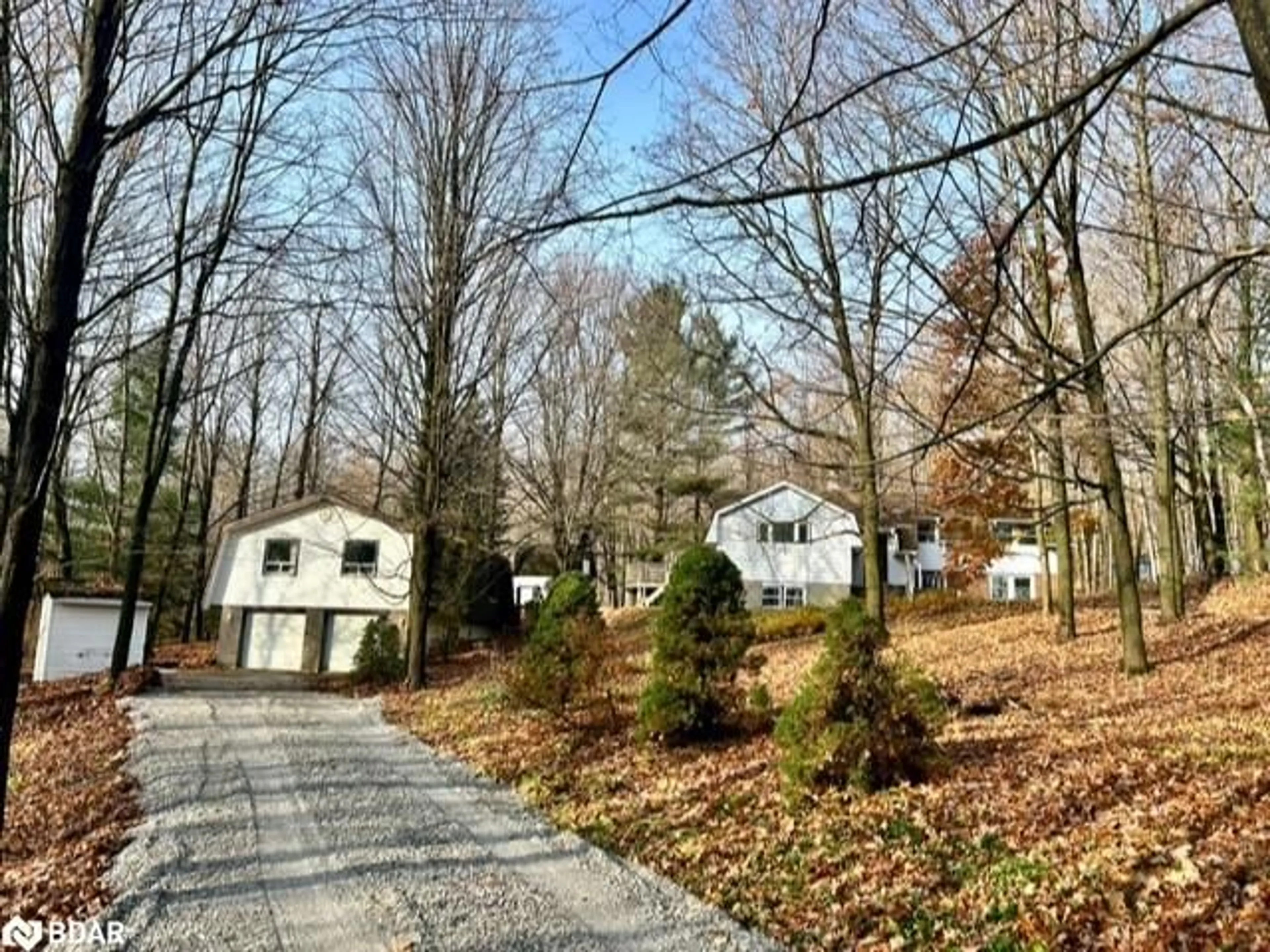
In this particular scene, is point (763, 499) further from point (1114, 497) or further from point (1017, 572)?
point (1114, 497)

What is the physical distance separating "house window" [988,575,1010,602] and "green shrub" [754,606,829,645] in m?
19.5

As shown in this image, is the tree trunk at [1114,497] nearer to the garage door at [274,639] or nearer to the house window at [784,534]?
the garage door at [274,639]

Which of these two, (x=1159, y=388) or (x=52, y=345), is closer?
(x=52, y=345)

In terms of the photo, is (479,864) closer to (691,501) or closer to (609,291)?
(609,291)

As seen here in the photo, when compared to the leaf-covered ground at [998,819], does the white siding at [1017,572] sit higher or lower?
higher

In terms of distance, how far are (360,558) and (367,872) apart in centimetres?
1975

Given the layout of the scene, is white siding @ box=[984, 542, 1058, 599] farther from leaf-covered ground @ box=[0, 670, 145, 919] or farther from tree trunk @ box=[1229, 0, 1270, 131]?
tree trunk @ box=[1229, 0, 1270, 131]

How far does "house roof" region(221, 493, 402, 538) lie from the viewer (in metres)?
24.5

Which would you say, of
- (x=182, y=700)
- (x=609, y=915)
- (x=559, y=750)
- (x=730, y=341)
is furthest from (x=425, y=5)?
(x=730, y=341)

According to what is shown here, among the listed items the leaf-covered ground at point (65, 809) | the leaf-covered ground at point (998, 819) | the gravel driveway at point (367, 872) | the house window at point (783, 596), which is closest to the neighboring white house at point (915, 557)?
the house window at point (783, 596)

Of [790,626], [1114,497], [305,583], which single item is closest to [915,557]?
[790,626]

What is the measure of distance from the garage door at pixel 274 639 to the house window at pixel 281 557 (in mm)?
1084

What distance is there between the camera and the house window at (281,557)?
24.4 metres

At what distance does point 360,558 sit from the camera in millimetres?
24703
